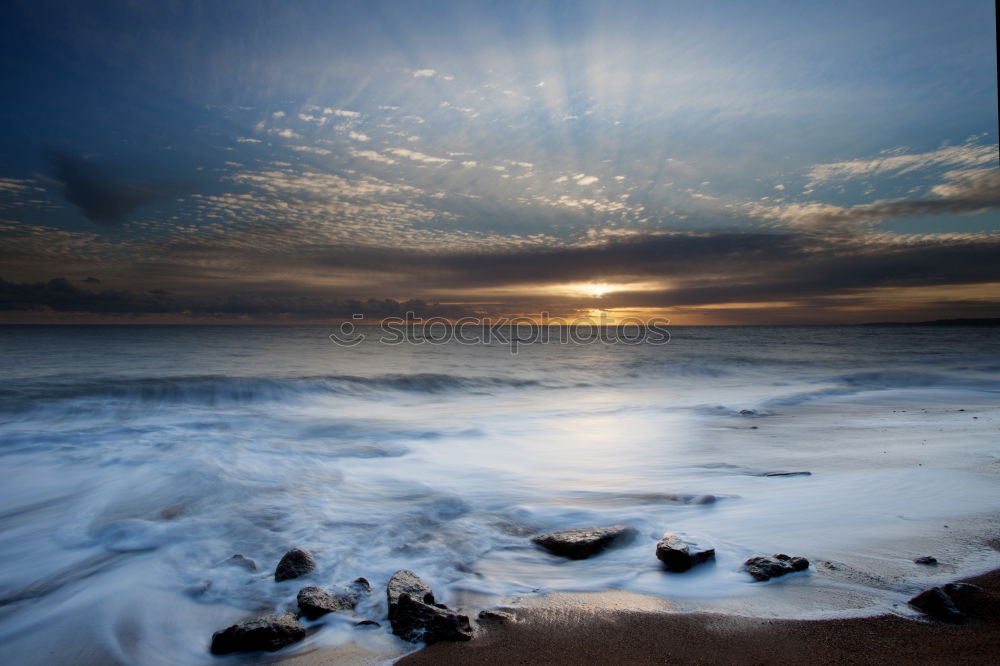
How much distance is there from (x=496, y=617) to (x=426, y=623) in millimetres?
471

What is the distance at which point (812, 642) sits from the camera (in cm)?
288

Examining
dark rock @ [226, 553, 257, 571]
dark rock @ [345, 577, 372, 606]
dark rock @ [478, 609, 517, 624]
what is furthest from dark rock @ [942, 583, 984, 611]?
dark rock @ [226, 553, 257, 571]

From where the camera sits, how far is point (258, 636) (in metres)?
3.03

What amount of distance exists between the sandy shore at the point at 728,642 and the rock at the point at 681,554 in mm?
640

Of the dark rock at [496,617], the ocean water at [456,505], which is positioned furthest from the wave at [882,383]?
the dark rock at [496,617]

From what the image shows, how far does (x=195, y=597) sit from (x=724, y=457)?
7353mm

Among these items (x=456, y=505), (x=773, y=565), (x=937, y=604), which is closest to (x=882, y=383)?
(x=456, y=505)

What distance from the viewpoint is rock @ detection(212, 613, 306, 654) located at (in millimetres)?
3033

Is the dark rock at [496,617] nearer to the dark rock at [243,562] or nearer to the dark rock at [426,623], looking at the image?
the dark rock at [426,623]

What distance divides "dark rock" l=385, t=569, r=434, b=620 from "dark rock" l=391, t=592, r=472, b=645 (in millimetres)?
75

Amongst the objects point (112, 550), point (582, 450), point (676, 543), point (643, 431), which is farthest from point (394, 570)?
point (643, 431)

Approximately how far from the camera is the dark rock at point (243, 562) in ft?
14.1

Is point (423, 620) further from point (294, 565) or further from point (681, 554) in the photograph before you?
point (681, 554)

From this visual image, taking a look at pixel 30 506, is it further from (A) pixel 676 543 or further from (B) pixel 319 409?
(B) pixel 319 409
